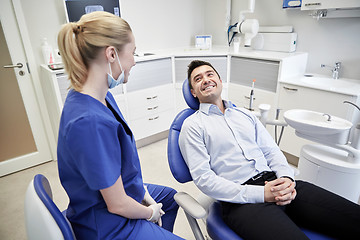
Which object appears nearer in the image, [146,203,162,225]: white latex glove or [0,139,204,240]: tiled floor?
[146,203,162,225]: white latex glove

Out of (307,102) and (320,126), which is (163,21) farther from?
(320,126)

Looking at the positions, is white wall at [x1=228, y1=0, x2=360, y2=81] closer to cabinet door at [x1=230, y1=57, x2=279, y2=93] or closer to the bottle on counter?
cabinet door at [x1=230, y1=57, x2=279, y2=93]

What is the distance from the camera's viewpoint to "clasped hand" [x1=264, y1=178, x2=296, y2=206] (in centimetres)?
110

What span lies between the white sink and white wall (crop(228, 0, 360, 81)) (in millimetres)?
959

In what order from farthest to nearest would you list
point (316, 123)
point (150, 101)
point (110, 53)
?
point (150, 101) → point (316, 123) → point (110, 53)

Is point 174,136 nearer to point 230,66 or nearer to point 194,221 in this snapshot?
point 194,221

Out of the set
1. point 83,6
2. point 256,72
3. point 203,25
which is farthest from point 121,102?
point 203,25

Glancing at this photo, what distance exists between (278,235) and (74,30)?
109 cm

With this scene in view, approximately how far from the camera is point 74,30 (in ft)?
2.81

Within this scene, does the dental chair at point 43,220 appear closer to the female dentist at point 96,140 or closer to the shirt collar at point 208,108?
the female dentist at point 96,140

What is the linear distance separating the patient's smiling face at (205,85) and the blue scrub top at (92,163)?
1.89 ft

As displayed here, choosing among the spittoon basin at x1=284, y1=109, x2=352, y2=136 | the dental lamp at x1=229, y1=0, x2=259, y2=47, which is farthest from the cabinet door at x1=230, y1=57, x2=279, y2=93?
the spittoon basin at x1=284, y1=109, x2=352, y2=136

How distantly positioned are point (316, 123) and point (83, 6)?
7.46 ft

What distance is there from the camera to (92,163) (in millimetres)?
792
